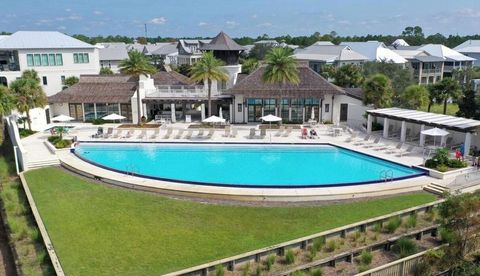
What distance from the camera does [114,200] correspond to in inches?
782

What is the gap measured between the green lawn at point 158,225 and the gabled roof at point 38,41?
33.8m

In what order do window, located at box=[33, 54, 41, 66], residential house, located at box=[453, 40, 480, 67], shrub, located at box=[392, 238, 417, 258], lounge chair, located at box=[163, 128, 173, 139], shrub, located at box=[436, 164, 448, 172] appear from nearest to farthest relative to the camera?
shrub, located at box=[392, 238, 417, 258] < shrub, located at box=[436, 164, 448, 172] < lounge chair, located at box=[163, 128, 173, 139] < window, located at box=[33, 54, 41, 66] < residential house, located at box=[453, 40, 480, 67]

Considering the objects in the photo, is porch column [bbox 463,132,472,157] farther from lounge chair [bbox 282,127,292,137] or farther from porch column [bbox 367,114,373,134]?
lounge chair [bbox 282,127,292,137]

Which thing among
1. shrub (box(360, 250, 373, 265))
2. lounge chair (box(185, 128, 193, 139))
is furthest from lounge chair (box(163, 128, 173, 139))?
shrub (box(360, 250, 373, 265))

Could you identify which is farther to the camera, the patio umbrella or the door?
the door

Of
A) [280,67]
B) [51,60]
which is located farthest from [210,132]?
[51,60]

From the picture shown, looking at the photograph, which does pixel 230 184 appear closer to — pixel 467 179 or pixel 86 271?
pixel 86 271

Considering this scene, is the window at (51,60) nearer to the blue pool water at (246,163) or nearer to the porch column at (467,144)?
the blue pool water at (246,163)

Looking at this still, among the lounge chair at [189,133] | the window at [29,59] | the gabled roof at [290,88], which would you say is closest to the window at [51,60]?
the window at [29,59]

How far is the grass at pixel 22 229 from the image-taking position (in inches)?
553

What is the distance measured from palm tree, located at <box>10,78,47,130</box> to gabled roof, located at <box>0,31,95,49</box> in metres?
17.2

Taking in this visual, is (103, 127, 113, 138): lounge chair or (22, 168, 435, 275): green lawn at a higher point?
(103, 127, 113, 138): lounge chair

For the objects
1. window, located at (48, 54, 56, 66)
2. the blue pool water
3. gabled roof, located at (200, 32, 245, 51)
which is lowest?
the blue pool water

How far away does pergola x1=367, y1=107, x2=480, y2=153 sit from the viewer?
26547 millimetres
